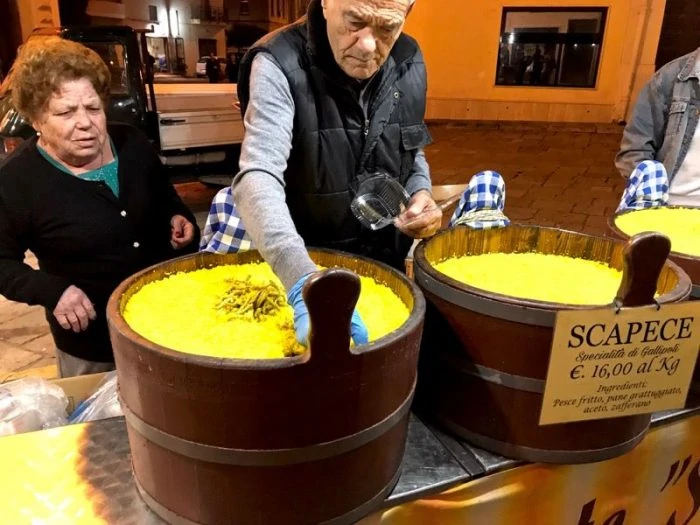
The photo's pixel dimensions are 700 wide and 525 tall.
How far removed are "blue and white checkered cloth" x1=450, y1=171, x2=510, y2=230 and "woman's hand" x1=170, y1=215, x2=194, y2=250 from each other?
3.11 feet

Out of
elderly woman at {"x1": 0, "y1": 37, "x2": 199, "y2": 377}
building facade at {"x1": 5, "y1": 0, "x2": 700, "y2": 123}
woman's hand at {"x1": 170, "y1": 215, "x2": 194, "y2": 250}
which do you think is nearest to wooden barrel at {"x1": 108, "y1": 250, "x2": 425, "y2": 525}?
elderly woman at {"x1": 0, "y1": 37, "x2": 199, "y2": 377}

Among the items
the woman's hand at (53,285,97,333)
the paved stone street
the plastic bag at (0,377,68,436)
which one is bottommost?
the paved stone street

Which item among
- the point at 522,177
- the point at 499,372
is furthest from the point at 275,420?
the point at 522,177

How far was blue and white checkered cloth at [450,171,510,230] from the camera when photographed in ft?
4.84

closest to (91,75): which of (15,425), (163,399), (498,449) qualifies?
(15,425)

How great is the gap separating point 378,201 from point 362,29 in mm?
428

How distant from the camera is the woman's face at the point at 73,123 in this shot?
1779 millimetres

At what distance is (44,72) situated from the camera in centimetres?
176

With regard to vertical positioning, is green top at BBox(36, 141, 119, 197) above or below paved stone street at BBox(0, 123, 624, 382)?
above

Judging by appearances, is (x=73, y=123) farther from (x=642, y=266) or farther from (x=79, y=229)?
(x=642, y=266)

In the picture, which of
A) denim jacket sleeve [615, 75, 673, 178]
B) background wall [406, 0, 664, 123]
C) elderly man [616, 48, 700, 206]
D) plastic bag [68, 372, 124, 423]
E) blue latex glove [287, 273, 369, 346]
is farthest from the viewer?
background wall [406, 0, 664, 123]

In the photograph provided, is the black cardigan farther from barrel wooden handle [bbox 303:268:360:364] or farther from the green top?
barrel wooden handle [bbox 303:268:360:364]

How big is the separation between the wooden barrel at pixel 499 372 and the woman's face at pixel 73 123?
1.10 m

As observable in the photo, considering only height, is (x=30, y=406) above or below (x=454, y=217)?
below
